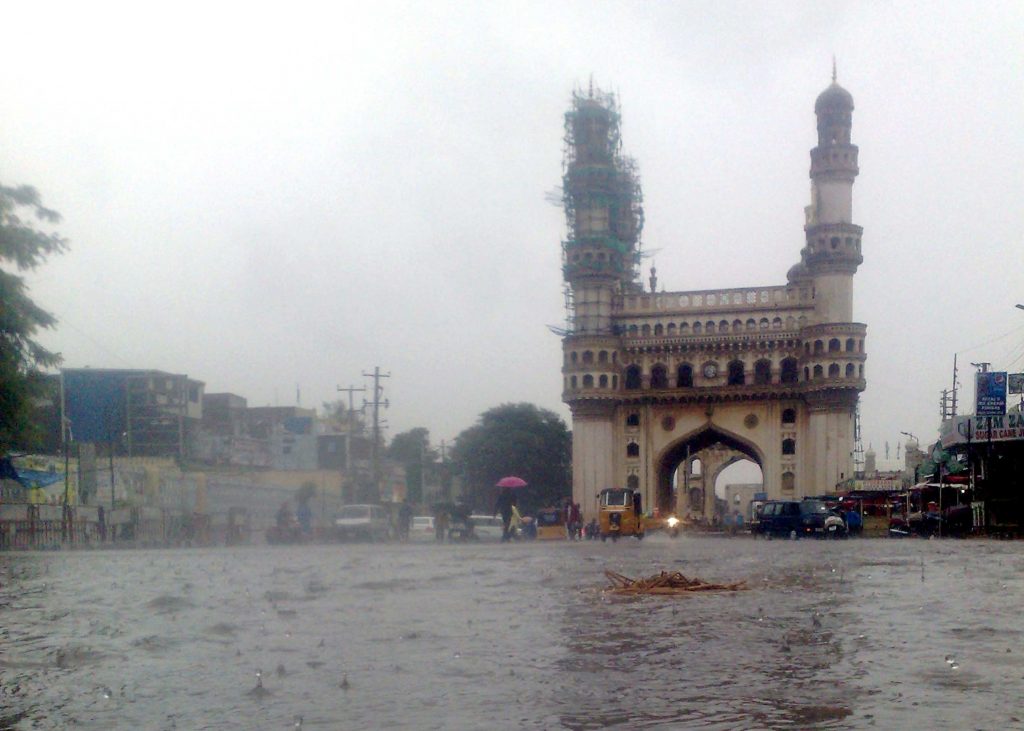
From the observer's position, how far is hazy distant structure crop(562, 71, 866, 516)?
54.3 m

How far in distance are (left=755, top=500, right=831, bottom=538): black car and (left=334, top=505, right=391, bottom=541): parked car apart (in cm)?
1221

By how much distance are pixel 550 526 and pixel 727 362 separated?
15963mm

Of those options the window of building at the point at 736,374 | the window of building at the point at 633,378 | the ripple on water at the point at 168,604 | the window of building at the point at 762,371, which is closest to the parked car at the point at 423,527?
the window of building at the point at 633,378

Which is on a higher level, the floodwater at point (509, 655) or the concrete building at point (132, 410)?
the concrete building at point (132, 410)

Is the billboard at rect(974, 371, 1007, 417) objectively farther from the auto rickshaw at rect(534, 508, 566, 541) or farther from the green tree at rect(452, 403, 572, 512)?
the green tree at rect(452, 403, 572, 512)

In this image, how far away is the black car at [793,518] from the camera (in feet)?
114

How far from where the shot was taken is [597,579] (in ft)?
49.5

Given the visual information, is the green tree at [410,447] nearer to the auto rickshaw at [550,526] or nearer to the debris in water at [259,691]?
the auto rickshaw at [550,526]

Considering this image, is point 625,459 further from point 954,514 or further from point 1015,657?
point 1015,657

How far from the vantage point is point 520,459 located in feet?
243

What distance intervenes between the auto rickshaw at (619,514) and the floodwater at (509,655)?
945 inches

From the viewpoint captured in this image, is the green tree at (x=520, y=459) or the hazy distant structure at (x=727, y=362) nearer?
the hazy distant structure at (x=727, y=362)

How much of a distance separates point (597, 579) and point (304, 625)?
5935 millimetres

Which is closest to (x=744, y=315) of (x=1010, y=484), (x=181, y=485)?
(x=1010, y=484)
